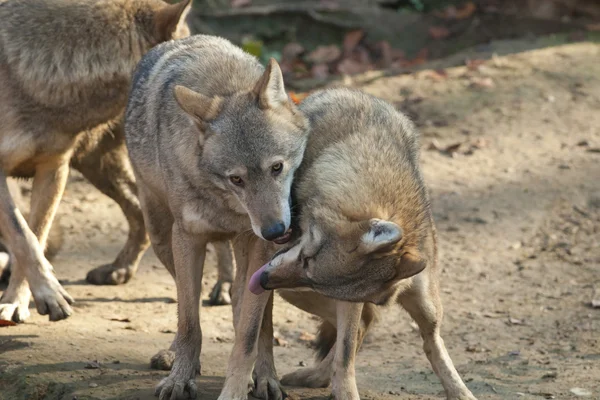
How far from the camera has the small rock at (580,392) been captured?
5793mm

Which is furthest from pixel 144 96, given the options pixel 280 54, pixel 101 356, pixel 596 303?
pixel 280 54

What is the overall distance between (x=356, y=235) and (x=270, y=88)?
961 millimetres

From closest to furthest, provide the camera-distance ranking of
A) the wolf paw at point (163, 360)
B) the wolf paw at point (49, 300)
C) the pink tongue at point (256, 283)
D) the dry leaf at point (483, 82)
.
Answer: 1. the pink tongue at point (256, 283)
2. the wolf paw at point (163, 360)
3. the wolf paw at point (49, 300)
4. the dry leaf at point (483, 82)

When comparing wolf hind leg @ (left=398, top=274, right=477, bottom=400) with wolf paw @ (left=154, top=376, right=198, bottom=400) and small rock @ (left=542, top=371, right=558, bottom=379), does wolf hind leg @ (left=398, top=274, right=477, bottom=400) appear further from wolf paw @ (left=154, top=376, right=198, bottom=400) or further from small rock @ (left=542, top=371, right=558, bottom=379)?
wolf paw @ (left=154, top=376, right=198, bottom=400)

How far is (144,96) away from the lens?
20.2 ft

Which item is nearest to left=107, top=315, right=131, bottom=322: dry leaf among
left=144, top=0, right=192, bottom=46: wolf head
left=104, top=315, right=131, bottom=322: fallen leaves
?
left=104, top=315, right=131, bottom=322: fallen leaves

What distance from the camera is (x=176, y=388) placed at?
5.33m

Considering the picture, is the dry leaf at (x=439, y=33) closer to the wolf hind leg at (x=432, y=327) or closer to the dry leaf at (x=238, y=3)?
the dry leaf at (x=238, y=3)

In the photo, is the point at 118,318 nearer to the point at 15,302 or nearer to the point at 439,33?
the point at 15,302

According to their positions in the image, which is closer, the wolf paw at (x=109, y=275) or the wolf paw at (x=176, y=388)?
the wolf paw at (x=176, y=388)

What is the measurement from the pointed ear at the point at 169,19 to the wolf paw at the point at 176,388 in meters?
2.59

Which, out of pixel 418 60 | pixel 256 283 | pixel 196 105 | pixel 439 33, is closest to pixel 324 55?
pixel 418 60

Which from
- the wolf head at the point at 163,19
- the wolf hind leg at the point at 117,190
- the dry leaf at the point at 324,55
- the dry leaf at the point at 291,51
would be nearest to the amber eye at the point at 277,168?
the wolf head at the point at 163,19

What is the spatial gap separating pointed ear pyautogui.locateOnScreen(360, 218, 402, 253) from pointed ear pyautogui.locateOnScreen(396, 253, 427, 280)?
130 mm
